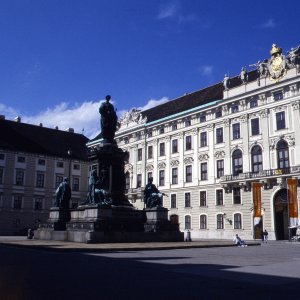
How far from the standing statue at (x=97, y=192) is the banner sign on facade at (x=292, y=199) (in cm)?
2291

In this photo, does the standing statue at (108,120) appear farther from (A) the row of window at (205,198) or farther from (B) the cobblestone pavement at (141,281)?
(A) the row of window at (205,198)

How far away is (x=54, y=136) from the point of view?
7700 centimetres

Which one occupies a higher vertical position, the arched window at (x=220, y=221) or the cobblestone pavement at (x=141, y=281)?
the arched window at (x=220, y=221)

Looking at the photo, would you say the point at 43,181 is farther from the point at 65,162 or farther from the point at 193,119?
the point at 193,119

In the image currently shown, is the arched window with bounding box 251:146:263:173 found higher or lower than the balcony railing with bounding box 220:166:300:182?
higher

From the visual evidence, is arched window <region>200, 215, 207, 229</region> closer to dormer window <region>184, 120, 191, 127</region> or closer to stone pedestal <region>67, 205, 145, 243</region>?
dormer window <region>184, 120, 191, 127</region>

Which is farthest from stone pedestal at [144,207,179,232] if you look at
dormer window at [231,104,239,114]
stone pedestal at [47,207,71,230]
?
dormer window at [231,104,239,114]

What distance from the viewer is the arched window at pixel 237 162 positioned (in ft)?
171

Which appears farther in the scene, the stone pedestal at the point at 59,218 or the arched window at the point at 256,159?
the arched window at the point at 256,159

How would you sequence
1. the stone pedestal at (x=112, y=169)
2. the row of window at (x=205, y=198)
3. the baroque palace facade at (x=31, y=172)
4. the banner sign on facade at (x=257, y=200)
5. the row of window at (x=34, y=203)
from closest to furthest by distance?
the stone pedestal at (x=112, y=169) → the banner sign on facade at (x=257, y=200) → the row of window at (x=205, y=198) → the baroque palace facade at (x=31, y=172) → the row of window at (x=34, y=203)

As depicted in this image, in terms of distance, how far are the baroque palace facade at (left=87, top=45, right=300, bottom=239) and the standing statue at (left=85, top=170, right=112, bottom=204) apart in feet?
75.5

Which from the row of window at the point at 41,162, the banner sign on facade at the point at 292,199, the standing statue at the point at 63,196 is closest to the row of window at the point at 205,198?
the banner sign on facade at the point at 292,199

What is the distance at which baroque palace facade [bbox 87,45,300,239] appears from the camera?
1853 inches

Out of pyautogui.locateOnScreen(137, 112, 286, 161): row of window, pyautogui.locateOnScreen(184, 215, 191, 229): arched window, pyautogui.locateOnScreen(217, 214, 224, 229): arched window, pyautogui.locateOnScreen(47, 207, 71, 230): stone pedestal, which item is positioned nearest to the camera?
pyautogui.locateOnScreen(47, 207, 71, 230): stone pedestal
